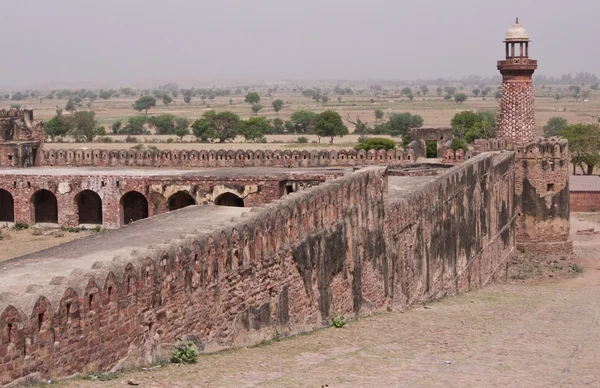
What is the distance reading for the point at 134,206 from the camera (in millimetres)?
26719

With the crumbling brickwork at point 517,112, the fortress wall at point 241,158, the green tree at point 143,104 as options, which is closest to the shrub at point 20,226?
the fortress wall at point 241,158

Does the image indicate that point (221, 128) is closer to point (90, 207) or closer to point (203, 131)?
point (203, 131)

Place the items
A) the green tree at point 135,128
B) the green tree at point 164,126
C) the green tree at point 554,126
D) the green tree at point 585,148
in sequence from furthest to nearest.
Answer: the green tree at point 164,126
the green tree at point 135,128
the green tree at point 554,126
the green tree at point 585,148

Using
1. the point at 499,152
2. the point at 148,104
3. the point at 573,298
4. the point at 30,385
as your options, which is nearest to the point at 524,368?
the point at 30,385

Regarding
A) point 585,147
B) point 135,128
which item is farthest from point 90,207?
point 135,128

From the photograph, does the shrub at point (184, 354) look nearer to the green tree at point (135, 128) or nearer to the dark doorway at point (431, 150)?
the dark doorway at point (431, 150)

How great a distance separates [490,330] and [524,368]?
317 centimetres

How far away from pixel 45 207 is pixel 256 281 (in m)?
16.7

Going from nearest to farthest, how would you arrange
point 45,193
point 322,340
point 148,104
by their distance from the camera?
point 322,340 → point 45,193 → point 148,104

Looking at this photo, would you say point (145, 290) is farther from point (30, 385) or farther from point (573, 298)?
point (573, 298)

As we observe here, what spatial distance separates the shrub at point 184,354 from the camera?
10.2m

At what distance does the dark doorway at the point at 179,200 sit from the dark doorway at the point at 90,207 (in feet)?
7.85

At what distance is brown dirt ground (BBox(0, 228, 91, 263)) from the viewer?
2252 cm

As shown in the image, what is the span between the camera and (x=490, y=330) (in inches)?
567
